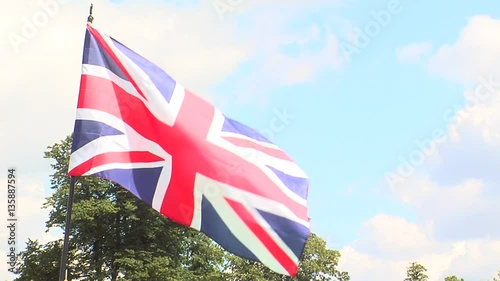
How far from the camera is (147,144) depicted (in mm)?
11617

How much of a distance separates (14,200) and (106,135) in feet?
81.4

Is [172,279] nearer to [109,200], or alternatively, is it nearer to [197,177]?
[109,200]

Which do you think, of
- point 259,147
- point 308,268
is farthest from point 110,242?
point 259,147

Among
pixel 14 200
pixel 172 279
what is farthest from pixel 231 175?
pixel 172 279

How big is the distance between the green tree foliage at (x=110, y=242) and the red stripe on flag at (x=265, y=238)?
116 feet

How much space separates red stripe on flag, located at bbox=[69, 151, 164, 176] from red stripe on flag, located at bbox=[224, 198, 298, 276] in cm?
141

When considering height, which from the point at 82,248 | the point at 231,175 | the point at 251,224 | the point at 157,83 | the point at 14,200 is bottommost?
the point at 251,224

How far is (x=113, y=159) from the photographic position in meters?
11.2

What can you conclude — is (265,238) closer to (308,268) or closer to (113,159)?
(113,159)

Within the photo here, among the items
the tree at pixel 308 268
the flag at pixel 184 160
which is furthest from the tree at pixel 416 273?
the flag at pixel 184 160

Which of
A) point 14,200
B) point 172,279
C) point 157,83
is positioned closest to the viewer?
point 157,83

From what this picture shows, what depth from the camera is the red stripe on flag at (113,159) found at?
10922mm

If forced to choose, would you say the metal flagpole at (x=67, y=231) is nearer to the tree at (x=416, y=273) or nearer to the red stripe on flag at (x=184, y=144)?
the red stripe on flag at (x=184, y=144)

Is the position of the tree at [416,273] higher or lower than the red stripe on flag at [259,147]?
higher
